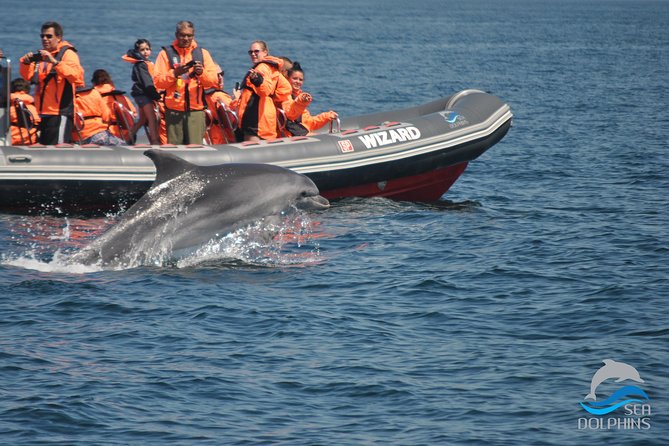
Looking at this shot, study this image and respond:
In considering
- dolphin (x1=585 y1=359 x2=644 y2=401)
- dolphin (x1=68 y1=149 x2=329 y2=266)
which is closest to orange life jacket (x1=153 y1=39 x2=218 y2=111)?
dolphin (x1=68 y1=149 x2=329 y2=266)

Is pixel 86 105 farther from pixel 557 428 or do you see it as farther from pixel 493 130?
pixel 557 428

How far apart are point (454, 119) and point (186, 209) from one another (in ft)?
22.5

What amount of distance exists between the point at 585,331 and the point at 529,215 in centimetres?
594

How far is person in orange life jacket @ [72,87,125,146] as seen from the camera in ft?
52.7

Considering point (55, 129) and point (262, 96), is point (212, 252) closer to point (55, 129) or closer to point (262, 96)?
point (262, 96)

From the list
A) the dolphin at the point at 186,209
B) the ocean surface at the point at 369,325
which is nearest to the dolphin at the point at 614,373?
the ocean surface at the point at 369,325

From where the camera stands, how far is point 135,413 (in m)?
9.09

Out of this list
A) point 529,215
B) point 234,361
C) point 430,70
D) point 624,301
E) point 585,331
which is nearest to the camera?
point 234,361

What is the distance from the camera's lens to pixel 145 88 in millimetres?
16438

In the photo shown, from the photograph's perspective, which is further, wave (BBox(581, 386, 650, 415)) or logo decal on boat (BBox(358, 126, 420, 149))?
logo decal on boat (BBox(358, 126, 420, 149))

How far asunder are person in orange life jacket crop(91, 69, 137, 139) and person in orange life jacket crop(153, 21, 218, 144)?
0.89m

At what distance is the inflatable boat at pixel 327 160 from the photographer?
1504 centimetres

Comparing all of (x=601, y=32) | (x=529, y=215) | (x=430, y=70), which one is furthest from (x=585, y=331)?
(x=601, y=32)

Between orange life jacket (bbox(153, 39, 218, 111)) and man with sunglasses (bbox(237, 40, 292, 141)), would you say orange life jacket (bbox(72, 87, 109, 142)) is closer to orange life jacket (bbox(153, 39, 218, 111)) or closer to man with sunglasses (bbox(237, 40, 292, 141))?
orange life jacket (bbox(153, 39, 218, 111))
